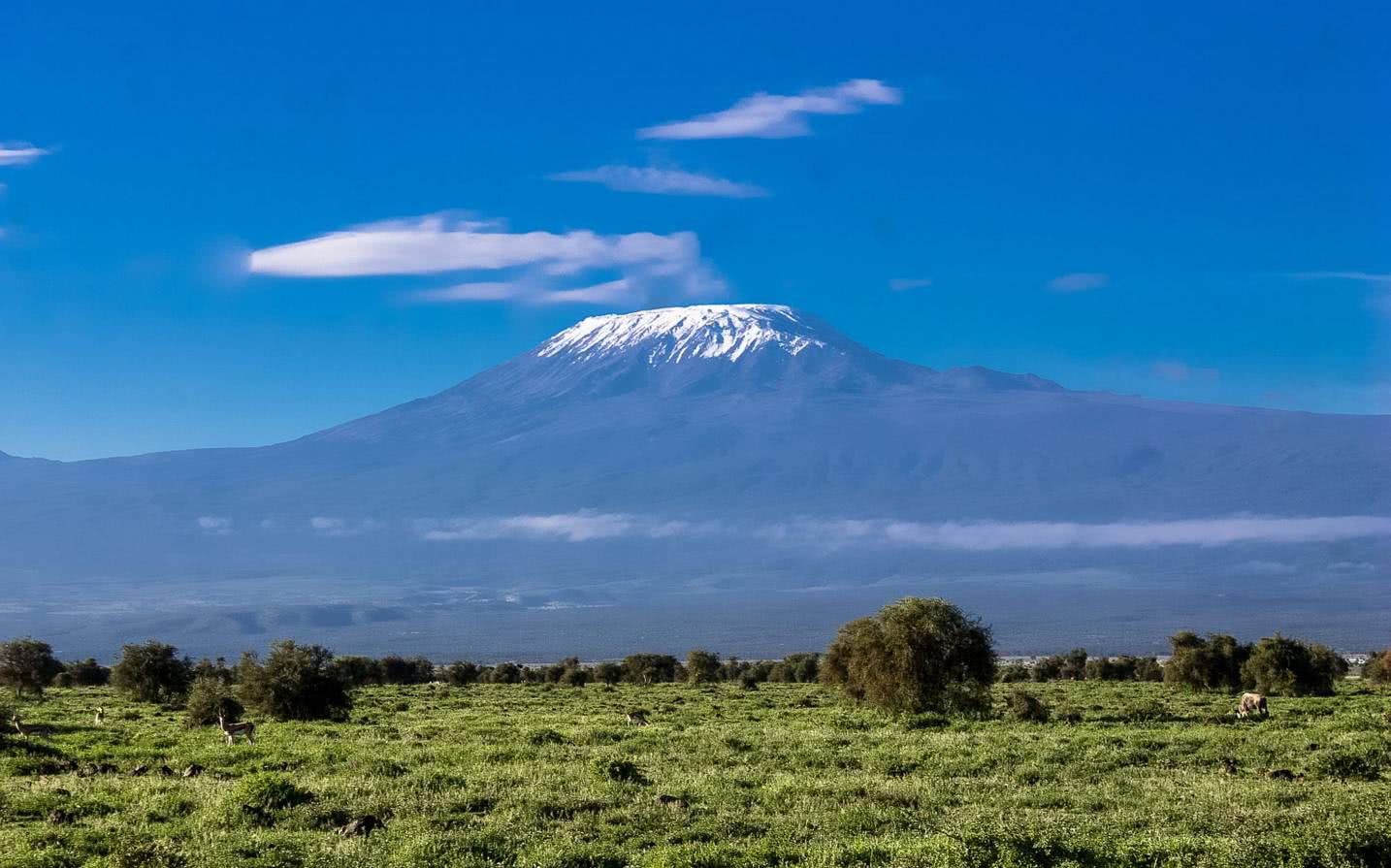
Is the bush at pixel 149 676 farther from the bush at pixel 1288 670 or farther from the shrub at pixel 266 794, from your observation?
the bush at pixel 1288 670

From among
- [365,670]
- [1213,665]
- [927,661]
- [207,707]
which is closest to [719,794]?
[927,661]

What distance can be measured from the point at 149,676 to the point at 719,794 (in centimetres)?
3519

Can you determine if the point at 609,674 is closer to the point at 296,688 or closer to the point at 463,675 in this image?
the point at 463,675

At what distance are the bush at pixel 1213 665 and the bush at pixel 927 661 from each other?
19.4m

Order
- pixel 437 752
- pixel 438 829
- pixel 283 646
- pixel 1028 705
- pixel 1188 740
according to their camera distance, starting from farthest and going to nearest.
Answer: pixel 283 646 → pixel 1028 705 → pixel 1188 740 → pixel 437 752 → pixel 438 829

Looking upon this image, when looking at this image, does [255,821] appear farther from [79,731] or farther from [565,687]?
[565,687]

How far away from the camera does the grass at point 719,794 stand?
1680cm

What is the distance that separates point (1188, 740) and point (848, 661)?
13.7 meters

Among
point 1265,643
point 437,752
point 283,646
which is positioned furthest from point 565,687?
point 437,752

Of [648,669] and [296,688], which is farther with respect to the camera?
[648,669]

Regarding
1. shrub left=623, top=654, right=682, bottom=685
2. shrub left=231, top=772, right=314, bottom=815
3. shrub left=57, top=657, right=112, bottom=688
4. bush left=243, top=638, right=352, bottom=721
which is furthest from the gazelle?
shrub left=623, top=654, right=682, bottom=685

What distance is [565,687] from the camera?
69438 millimetres

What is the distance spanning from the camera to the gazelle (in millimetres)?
31641

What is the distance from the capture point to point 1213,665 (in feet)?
179
